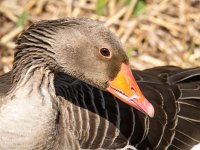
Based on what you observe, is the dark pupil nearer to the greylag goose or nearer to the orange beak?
the greylag goose

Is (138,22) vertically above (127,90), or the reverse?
(138,22)

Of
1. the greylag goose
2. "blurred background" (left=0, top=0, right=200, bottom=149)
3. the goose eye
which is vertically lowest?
the greylag goose

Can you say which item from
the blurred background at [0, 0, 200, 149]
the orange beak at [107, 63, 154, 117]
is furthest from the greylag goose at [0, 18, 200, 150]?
the blurred background at [0, 0, 200, 149]

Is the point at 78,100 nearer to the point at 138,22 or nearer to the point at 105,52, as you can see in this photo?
the point at 105,52

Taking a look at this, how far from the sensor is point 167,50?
24.4 feet

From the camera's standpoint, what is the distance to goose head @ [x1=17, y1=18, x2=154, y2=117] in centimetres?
431

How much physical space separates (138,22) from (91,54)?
330 centimetres

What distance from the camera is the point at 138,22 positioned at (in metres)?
7.60

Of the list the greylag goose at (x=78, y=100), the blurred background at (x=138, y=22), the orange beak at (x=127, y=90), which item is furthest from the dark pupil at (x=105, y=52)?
the blurred background at (x=138, y=22)

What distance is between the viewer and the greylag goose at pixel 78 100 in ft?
14.3

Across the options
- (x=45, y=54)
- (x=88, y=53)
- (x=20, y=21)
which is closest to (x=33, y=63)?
(x=45, y=54)

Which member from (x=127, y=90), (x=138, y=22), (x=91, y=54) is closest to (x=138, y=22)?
(x=138, y=22)

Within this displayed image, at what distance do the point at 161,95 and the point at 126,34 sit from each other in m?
2.19

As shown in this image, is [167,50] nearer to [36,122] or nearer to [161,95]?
[161,95]
